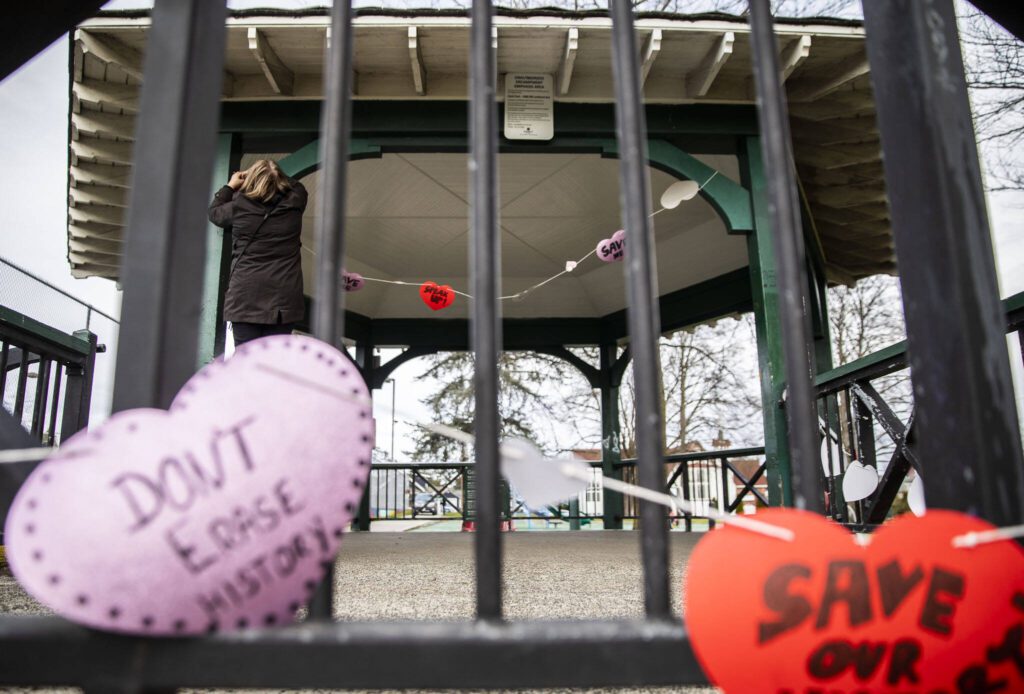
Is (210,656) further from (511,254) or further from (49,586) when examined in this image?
(511,254)

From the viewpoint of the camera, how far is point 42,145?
25.0ft

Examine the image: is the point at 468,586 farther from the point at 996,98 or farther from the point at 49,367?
the point at 996,98

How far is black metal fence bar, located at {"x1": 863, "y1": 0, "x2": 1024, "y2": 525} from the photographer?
A: 0.57 metres

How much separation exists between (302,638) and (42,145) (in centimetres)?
943

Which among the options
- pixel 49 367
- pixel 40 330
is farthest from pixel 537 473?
pixel 49 367

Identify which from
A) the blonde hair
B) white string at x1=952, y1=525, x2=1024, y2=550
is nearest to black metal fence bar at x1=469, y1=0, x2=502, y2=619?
white string at x1=952, y1=525, x2=1024, y2=550

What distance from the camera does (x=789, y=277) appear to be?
628mm

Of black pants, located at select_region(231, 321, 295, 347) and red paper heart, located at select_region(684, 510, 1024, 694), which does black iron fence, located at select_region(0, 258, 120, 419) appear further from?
red paper heart, located at select_region(684, 510, 1024, 694)

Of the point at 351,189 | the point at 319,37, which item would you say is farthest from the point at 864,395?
the point at 351,189

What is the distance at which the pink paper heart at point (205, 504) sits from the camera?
1.52 feet

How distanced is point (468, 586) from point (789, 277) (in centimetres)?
212

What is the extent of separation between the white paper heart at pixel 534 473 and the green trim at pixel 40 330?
9.32 feet

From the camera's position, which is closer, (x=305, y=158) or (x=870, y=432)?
(x=870, y=432)

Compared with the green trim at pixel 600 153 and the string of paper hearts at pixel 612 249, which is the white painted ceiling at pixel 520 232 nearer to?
the string of paper hearts at pixel 612 249
